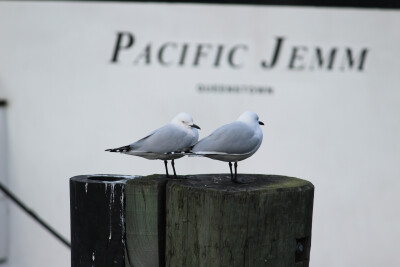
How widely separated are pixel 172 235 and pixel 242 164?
230 centimetres

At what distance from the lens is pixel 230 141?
6.88 feet

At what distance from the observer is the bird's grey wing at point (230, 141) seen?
2.05 metres

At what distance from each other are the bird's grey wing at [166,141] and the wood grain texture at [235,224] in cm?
24

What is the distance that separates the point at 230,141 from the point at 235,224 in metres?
0.36

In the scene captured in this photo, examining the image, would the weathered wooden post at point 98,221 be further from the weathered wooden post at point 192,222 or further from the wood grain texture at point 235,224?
the wood grain texture at point 235,224

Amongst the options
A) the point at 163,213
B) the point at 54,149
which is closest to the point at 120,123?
the point at 54,149

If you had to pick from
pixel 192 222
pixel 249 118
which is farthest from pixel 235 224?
pixel 249 118

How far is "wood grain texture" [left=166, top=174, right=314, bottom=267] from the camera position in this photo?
179cm

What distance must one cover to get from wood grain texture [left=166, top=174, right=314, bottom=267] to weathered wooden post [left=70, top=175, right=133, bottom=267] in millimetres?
143

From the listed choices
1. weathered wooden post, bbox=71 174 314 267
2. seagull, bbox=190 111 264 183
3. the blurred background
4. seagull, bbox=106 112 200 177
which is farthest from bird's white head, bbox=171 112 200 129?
the blurred background

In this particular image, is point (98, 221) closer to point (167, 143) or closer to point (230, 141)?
point (167, 143)

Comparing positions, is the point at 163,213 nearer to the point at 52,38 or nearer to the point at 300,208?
the point at 300,208

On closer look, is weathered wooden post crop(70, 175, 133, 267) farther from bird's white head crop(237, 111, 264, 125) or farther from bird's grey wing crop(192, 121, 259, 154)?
bird's white head crop(237, 111, 264, 125)

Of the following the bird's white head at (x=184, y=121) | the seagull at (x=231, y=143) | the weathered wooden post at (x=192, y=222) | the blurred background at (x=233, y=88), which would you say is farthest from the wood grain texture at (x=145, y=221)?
the blurred background at (x=233, y=88)
